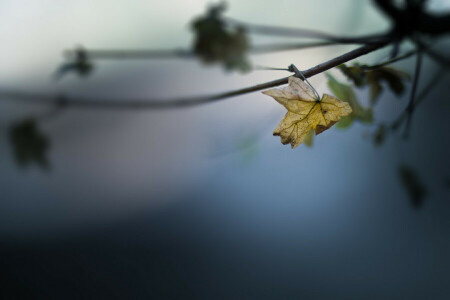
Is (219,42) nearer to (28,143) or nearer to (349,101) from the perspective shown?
(349,101)

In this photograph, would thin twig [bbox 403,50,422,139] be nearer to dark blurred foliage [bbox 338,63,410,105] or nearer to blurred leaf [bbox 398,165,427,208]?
dark blurred foliage [bbox 338,63,410,105]

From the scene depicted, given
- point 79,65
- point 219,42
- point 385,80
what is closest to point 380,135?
point 385,80

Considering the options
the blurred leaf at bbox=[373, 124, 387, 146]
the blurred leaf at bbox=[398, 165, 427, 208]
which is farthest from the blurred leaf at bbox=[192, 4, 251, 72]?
the blurred leaf at bbox=[398, 165, 427, 208]

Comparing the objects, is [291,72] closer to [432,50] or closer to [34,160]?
[432,50]

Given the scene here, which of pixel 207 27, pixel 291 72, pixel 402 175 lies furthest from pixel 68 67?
pixel 402 175

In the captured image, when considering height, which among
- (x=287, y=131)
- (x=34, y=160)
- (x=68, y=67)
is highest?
(x=68, y=67)
